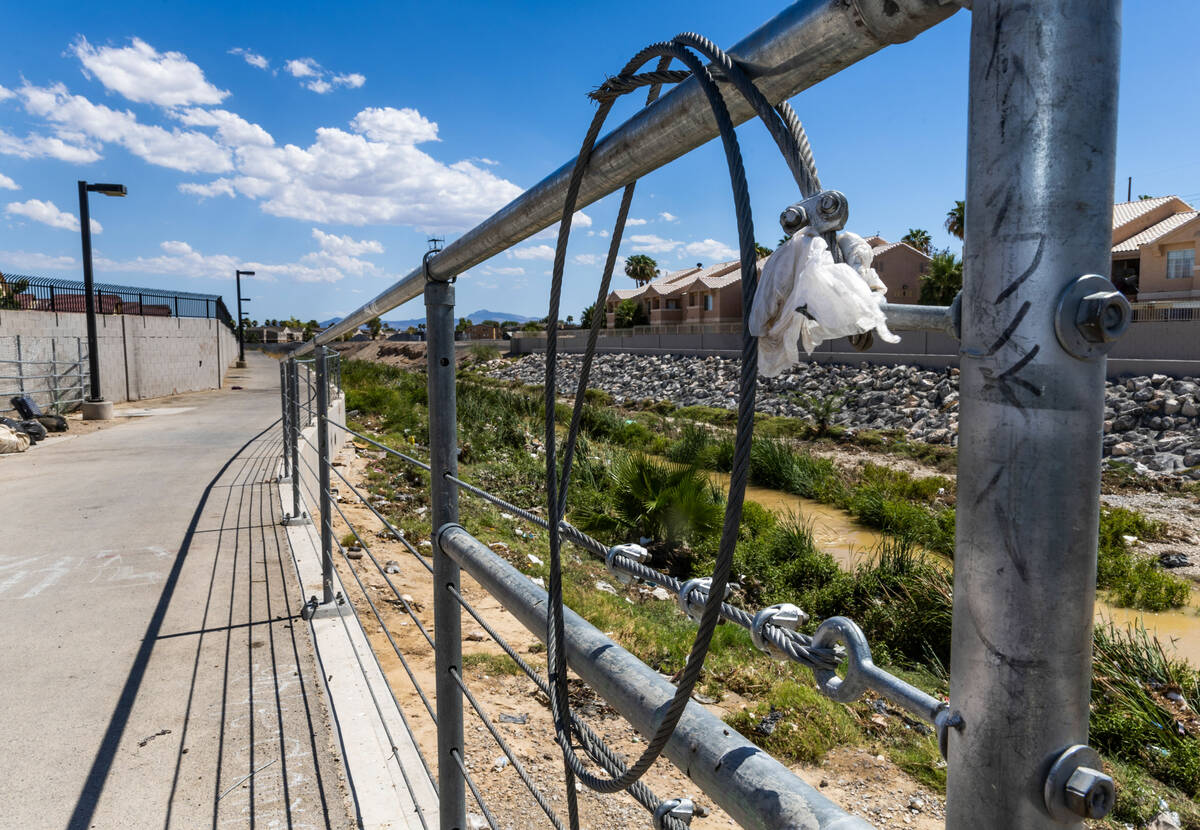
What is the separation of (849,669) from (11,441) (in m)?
12.0

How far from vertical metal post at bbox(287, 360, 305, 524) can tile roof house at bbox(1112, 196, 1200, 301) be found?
27.6 m

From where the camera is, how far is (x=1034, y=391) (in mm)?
502

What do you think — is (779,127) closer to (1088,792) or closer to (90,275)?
(1088,792)

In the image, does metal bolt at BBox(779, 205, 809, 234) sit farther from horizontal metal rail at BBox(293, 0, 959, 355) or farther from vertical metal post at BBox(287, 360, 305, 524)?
vertical metal post at BBox(287, 360, 305, 524)

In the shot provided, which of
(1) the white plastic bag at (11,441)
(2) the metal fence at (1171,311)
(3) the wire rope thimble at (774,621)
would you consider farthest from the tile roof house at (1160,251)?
(3) the wire rope thimble at (774,621)

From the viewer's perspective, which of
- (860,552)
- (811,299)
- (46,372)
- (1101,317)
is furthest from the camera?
(46,372)

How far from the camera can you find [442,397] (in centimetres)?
189

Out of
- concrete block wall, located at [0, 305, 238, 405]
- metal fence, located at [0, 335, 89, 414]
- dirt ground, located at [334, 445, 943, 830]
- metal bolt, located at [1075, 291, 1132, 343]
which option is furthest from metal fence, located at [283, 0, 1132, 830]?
concrete block wall, located at [0, 305, 238, 405]

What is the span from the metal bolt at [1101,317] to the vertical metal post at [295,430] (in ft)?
19.7

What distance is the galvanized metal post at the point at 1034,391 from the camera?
0.50 m

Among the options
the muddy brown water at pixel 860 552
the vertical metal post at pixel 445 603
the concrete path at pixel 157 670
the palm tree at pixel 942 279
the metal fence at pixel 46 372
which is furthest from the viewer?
the palm tree at pixel 942 279

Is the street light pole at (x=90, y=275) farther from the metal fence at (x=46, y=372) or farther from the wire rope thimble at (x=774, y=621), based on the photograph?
the wire rope thimble at (x=774, y=621)

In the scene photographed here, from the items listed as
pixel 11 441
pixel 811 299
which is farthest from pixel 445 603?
pixel 11 441

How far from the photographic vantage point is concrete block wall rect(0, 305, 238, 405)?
15.0m
